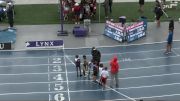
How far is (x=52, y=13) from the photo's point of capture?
1395 inches

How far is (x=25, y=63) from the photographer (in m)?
26.7

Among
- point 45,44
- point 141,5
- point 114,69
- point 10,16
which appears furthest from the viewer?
point 141,5

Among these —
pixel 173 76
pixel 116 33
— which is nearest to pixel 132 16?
pixel 116 33

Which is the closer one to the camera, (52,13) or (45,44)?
(45,44)

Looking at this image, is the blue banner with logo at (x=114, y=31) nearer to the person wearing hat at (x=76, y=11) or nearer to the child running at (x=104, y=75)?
the person wearing hat at (x=76, y=11)

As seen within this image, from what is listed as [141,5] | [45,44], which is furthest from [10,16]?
[141,5]

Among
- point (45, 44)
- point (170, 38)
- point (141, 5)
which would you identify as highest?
point (141, 5)

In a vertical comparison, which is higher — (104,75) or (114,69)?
(114,69)

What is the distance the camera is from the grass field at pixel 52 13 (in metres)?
33.9

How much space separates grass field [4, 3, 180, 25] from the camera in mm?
33906

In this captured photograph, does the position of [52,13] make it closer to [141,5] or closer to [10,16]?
[10,16]

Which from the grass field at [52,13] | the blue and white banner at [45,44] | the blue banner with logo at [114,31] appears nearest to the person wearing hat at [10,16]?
the grass field at [52,13]

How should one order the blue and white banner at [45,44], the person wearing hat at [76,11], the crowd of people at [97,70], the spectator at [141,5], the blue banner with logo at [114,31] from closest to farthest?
1. the crowd of people at [97,70]
2. the blue and white banner at [45,44]
3. the blue banner with logo at [114,31]
4. the person wearing hat at [76,11]
5. the spectator at [141,5]

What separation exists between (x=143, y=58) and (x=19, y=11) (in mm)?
12369
